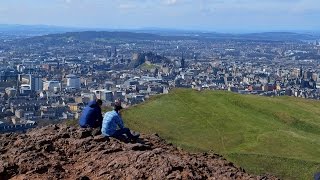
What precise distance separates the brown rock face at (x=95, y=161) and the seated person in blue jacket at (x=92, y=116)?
35.7 inches

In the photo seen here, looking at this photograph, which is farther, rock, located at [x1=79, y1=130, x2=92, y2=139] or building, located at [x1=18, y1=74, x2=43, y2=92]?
building, located at [x1=18, y1=74, x2=43, y2=92]

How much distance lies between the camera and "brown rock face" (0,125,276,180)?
8.62 metres

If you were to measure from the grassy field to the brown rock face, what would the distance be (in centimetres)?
659

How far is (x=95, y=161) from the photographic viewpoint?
9305 mm

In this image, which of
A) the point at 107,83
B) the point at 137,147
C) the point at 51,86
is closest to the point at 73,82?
the point at 51,86

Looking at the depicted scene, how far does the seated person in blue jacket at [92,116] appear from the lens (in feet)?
38.5

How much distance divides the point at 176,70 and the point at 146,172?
116 metres

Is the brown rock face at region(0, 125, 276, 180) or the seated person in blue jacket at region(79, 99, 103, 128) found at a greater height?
the seated person in blue jacket at region(79, 99, 103, 128)

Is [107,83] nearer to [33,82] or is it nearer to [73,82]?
[73,82]

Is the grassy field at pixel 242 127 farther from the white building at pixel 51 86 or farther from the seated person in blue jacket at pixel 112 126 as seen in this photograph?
the white building at pixel 51 86

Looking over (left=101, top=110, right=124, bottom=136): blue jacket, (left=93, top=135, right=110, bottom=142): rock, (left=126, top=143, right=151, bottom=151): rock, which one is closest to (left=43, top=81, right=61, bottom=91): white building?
(left=101, top=110, right=124, bottom=136): blue jacket

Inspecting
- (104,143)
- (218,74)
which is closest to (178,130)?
(104,143)

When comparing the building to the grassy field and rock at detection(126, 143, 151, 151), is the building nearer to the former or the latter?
the grassy field

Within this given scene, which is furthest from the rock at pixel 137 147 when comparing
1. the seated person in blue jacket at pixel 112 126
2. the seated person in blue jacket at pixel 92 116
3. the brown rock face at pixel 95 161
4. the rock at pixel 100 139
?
the seated person in blue jacket at pixel 92 116
